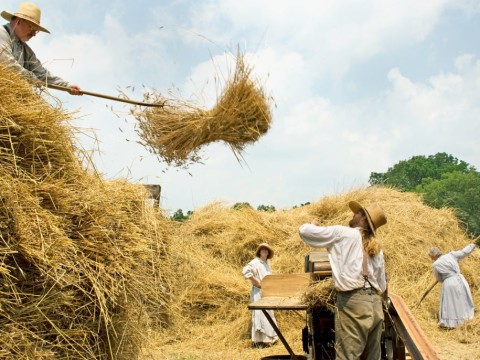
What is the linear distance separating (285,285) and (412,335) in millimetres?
1331

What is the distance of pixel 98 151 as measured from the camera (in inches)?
146

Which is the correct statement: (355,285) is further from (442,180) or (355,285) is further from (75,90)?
(442,180)

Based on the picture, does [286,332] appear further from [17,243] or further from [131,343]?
[17,243]

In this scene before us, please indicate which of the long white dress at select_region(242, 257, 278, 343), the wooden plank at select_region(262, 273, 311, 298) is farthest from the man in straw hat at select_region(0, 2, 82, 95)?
the long white dress at select_region(242, 257, 278, 343)

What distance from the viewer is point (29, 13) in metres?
4.14

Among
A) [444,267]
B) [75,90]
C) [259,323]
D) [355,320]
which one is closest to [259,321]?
[259,323]

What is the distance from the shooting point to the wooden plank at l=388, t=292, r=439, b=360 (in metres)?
4.22

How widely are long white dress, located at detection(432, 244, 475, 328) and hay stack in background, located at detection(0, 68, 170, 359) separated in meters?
6.97

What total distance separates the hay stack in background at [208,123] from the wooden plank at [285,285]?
1347 mm

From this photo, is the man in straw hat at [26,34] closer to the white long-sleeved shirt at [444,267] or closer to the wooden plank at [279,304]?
the wooden plank at [279,304]

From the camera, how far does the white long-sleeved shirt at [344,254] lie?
4617 mm

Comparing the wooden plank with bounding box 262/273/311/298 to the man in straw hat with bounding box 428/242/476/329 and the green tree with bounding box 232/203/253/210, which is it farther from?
the green tree with bounding box 232/203/253/210

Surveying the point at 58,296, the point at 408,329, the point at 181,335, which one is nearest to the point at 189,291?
the point at 181,335

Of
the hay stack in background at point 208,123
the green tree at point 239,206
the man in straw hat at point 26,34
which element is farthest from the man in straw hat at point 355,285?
the green tree at point 239,206
